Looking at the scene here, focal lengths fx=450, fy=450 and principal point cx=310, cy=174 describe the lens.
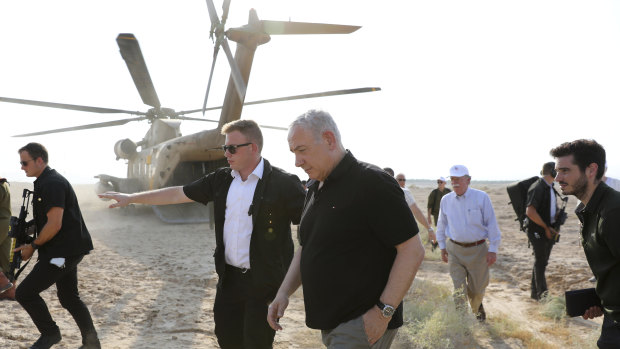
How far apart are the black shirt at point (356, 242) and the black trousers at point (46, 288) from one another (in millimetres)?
2808

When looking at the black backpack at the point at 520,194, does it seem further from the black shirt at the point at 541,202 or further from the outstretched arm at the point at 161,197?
the outstretched arm at the point at 161,197

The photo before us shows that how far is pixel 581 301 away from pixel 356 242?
67.1 inches

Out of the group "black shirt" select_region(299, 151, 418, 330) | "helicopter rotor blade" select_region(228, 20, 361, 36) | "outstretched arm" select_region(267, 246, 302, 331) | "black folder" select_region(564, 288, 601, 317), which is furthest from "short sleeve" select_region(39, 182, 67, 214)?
"helicopter rotor blade" select_region(228, 20, 361, 36)

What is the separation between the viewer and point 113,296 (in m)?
6.68

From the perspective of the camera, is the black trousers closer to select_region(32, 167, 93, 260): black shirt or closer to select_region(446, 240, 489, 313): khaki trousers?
select_region(32, 167, 93, 260): black shirt

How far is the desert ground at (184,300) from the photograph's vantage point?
5164 mm

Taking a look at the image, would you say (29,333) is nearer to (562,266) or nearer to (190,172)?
(562,266)

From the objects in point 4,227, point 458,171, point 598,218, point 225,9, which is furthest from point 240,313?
point 225,9

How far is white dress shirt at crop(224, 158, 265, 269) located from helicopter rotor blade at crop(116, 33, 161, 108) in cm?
956

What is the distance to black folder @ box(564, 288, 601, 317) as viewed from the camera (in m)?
2.85

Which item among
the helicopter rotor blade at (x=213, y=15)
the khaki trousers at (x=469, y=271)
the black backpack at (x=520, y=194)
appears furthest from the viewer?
the helicopter rotor blade at (x=213, y=15)

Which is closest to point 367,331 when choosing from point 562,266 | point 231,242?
point 231,242

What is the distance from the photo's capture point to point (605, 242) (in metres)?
2.52

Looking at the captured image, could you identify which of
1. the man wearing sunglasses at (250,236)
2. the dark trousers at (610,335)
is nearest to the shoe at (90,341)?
the man wearing sunglasses at (250,236)
